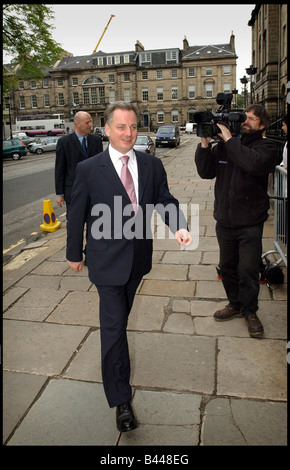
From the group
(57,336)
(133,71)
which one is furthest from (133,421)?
(133,71)

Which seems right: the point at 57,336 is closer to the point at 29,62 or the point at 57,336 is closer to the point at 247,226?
the point at 247,226

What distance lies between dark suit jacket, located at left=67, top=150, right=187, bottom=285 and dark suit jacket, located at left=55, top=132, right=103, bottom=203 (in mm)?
2507

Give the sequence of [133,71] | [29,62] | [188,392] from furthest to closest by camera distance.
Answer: [133,71], [29,62], [188,392]

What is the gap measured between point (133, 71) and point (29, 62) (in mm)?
49011

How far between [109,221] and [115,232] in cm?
8

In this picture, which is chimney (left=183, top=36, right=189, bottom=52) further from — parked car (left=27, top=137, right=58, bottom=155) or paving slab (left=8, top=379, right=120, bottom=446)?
paving slab (left=8, top=379, right=120, bottom=446)

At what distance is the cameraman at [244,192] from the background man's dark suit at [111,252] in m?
0.91

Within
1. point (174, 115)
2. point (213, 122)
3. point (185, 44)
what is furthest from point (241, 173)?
point (185, 44)

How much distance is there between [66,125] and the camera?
60.8 metres

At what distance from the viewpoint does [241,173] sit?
10.3 feet

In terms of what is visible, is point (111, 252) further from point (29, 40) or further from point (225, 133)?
point (29, 40)

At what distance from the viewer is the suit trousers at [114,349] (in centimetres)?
234

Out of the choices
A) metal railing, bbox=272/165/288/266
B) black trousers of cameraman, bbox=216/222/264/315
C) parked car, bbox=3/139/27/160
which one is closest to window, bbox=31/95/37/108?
parked car, bbox=3/139/27/160

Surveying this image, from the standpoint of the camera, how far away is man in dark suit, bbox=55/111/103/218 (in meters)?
4.80
